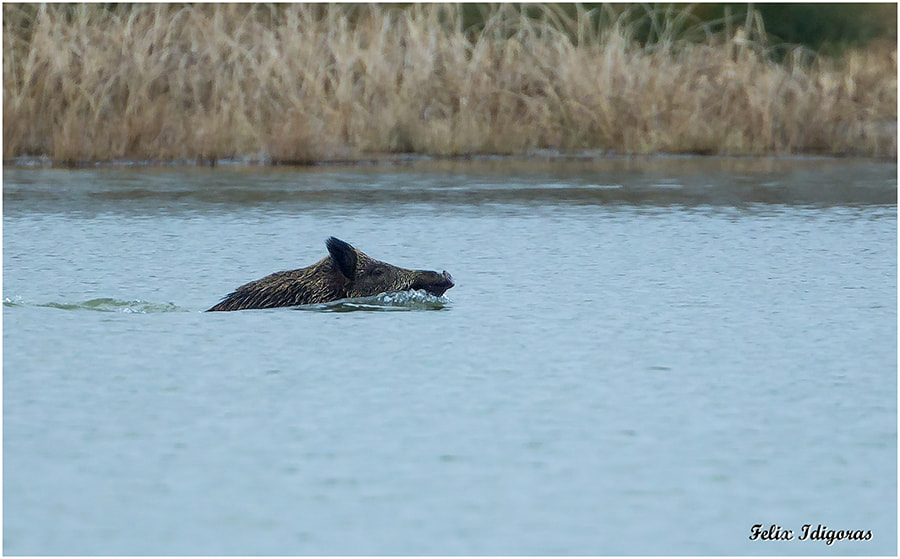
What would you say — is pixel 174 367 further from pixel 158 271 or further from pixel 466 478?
pixel 158 271

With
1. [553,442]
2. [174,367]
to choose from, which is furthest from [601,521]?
[174,367]

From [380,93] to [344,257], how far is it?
1028 cm

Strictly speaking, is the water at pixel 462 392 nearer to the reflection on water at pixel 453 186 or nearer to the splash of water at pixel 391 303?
the splash of water at pixel 391 303

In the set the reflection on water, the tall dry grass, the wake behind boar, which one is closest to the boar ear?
the wake behind boar

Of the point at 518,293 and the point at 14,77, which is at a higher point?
the point at 14,77

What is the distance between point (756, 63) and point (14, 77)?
331 inches

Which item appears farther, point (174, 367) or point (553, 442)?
point (174, 367)

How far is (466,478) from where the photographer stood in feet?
16.0

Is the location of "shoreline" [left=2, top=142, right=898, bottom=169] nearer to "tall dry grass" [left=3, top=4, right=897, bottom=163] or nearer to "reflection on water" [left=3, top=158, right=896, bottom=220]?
"tall dry grass" [left=3, top=4, right=897, bottom=163]

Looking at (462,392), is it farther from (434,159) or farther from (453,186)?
(434,159)

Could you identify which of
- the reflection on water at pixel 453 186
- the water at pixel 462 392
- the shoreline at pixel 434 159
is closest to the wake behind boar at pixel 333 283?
the water at pixel 462 392

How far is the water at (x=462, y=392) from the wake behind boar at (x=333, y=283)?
118mm

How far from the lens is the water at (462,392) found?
177 inches

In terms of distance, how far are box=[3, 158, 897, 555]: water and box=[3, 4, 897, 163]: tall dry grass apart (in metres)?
5.42
